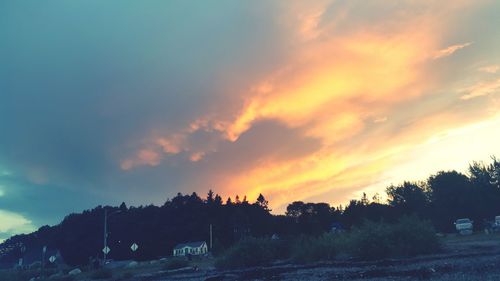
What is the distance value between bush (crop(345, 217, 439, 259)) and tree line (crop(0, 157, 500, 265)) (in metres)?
45.9

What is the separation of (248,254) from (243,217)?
285 feet

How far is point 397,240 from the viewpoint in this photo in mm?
37438

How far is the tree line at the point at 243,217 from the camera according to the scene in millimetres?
85375

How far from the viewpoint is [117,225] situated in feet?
468

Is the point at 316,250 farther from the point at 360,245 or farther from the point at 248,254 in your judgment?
the point at 248,254

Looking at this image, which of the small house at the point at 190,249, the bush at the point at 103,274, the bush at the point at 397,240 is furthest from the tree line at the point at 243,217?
the bush at the point at 397,240

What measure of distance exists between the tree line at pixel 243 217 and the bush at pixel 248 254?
37.2 metres

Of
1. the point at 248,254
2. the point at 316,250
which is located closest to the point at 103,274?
the point at 248,254

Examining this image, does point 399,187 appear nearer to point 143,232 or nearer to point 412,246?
point 412,246

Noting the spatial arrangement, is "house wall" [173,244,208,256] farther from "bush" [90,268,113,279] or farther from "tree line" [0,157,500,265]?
"bush" [90,268,113,279]

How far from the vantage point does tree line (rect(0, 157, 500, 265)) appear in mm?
85375

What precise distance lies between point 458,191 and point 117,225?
114340mm

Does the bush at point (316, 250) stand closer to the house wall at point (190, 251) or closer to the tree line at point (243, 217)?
the tree line at point (243, 217)

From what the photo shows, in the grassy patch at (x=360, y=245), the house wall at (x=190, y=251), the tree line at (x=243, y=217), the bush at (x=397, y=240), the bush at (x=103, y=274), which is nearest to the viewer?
Result: the bush at (x=397, y=240)
